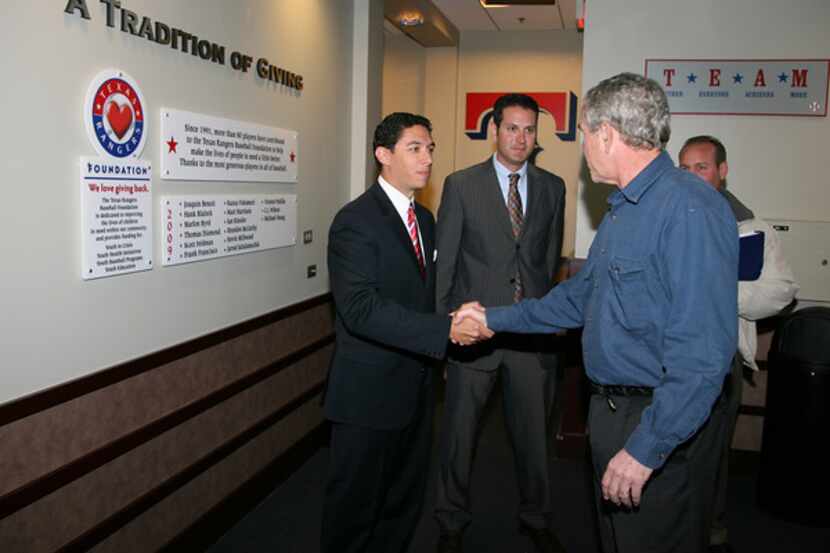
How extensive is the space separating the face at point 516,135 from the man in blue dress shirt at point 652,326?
1.24 metres

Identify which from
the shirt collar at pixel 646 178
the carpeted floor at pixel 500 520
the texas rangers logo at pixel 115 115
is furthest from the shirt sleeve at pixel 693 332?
the texas rangers logo at pixel 115 115

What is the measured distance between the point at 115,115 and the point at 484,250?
171 cm

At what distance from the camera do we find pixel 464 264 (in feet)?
11.2

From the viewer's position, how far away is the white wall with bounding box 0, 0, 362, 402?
2205 millimetres

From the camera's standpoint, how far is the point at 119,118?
2.62 meters

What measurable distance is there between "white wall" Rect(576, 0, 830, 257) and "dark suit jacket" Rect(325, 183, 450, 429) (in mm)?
2340

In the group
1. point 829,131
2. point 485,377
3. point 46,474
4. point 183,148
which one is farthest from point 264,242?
point 829,131

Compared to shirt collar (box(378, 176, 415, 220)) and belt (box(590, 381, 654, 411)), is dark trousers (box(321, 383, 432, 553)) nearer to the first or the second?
shirt collar (box(378, 176, 415, 220))

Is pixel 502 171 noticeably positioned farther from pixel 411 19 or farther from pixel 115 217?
pixel 411 19

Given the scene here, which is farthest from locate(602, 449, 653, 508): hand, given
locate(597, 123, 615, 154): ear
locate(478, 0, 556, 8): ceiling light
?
locate(478, 0, 556, 8): ceiling light

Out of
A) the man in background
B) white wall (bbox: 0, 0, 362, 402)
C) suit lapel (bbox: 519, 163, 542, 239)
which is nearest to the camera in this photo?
white wall (bbox: 0, 0, 362, 402)

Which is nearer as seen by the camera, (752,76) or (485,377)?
(485,377)

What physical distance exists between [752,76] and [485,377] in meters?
2.53

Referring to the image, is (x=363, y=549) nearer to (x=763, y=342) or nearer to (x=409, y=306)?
(x=409, y=306)
